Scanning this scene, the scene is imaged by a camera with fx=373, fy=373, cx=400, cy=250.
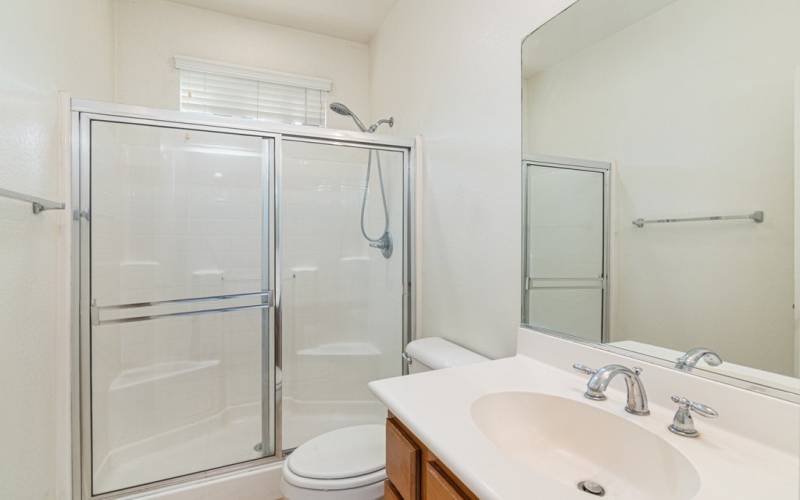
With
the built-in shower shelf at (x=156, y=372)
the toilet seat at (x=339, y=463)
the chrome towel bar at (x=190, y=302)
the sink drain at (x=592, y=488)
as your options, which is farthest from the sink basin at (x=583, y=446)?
→ the built-in shower shelf at (x=156, y=372)

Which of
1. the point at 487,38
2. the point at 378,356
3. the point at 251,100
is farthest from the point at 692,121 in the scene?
the point at 251,100

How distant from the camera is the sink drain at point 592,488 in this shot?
0.75m

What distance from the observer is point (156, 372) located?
6.31ft

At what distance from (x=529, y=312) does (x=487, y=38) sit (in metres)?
1.06

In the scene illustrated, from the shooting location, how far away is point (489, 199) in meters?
1.46

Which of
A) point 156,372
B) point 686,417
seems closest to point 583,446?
point 686,417

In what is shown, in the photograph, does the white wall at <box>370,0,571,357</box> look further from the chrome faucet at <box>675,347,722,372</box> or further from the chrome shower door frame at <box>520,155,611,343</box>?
the chrome faucet at <box>675,347,722,372</box>

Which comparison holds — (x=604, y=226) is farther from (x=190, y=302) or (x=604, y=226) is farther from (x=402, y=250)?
(x=190, y=302)

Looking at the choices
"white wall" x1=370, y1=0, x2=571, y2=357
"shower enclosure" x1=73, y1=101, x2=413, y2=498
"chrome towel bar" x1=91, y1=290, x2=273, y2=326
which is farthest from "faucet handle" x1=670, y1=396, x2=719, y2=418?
"chrome towel bar" x1=91, y1=290, x2=273, y2=326

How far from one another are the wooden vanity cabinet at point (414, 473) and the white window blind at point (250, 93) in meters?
2.26

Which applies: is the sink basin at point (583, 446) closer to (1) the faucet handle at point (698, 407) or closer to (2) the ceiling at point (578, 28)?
(1) the faucet handle at point (698, 407)

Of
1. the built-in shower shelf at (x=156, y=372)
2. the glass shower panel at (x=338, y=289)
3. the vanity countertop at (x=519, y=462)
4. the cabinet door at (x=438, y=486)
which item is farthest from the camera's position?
the glass shower panel at (x=338, y=289)

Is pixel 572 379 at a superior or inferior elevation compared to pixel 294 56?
inferior

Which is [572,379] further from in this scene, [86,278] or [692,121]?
[86,278]
